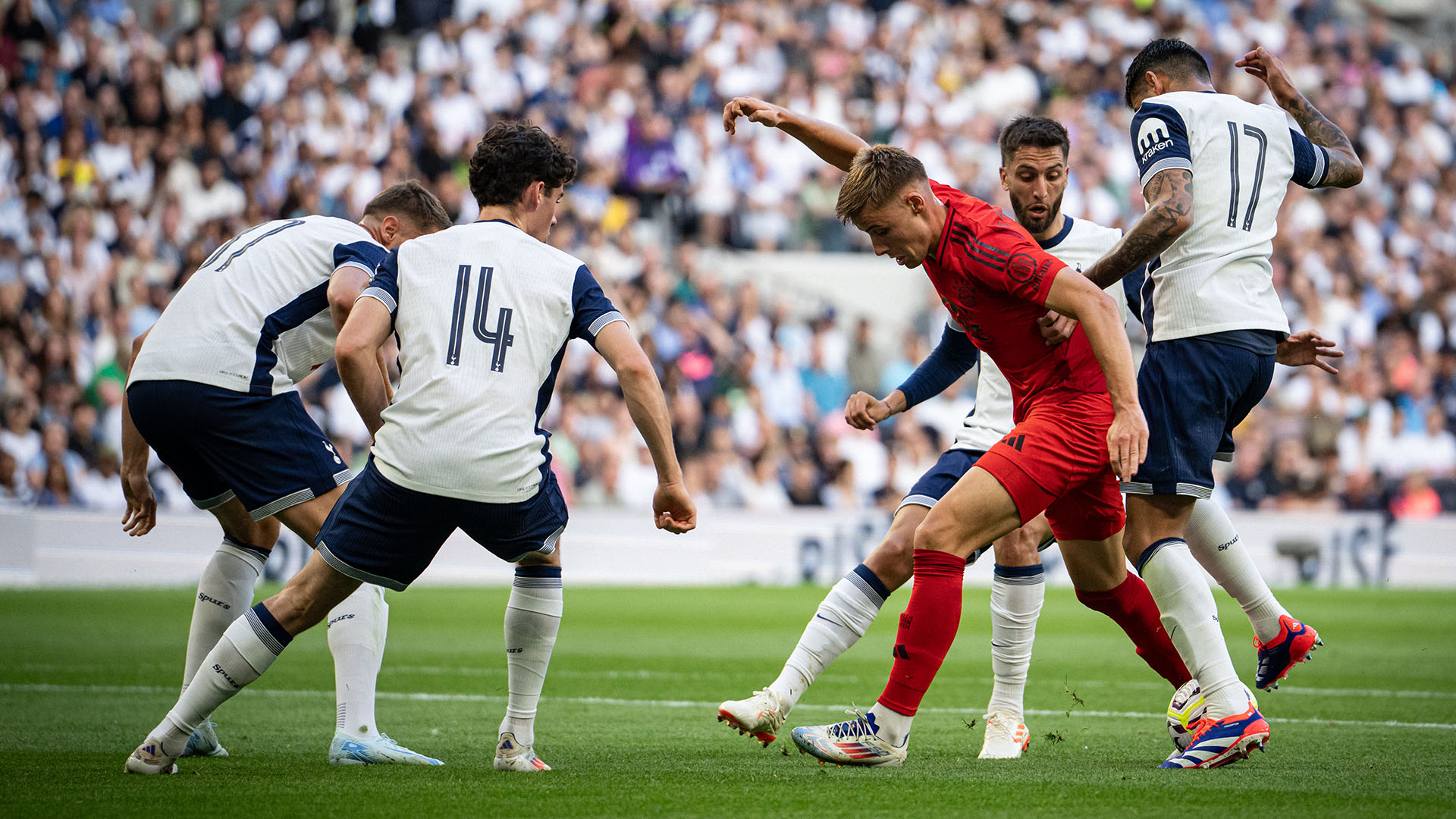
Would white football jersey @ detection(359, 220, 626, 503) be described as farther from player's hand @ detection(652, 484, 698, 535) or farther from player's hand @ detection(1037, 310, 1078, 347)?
player's hand @ detection(1037, 310, 1078, 347)

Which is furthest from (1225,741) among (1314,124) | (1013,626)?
(1314,124)

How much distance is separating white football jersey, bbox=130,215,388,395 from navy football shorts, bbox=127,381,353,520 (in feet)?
0.18

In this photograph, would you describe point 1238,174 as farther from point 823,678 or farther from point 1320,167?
point 823,678

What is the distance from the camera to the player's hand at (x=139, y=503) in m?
5.67

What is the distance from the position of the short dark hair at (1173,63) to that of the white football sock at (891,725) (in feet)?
8.06

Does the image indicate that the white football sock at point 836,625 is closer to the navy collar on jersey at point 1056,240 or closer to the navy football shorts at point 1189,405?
the navy football shorts at point 1189,405

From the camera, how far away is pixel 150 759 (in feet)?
15.7

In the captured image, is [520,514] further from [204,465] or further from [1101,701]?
[1101,701]

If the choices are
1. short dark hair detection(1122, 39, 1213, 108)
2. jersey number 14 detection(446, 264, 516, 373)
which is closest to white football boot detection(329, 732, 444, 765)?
jersey number 14 detection(446, 264, 516, 373)

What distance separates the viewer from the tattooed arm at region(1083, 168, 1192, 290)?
5.01m

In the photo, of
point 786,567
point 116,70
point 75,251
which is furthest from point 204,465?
point 116,70

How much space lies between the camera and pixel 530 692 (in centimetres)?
504

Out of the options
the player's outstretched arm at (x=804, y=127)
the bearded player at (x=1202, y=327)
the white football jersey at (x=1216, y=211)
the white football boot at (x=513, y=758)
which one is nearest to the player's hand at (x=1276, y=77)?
the bearded player at (x=1202, y=327)

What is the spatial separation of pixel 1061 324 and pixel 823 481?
41.3 feet
